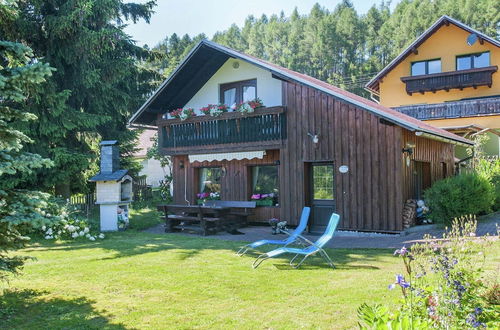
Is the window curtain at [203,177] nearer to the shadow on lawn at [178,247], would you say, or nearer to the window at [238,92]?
the window at [238,92]

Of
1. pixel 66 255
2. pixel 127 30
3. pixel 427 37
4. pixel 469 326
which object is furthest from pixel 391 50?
pixel 469 326

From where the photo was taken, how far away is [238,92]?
53.9 feet

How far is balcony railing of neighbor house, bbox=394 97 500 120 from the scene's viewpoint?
2070 centimetres

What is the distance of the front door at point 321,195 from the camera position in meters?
13.5

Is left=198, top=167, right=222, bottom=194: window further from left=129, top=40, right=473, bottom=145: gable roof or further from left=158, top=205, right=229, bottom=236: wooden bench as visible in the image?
left=129, top=40, right=473, bottom=145: gable roof

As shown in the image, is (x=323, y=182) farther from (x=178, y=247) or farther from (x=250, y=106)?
(x=178, y=247)

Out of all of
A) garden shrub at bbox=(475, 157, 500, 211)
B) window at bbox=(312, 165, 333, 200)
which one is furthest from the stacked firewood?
garden shrub at bbox=(475, 157, 500, 211)

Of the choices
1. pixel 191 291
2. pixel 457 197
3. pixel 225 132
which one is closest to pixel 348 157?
pixel 457 197

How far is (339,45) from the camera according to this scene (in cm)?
5488

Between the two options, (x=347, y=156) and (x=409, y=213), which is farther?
(x=347, y=156)

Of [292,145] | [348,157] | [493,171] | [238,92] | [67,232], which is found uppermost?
[238,92]

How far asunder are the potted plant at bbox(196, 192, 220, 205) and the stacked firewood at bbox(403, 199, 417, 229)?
269 inches

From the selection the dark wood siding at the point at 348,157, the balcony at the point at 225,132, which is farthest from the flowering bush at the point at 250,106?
the dark wood siding at the point at 348,157

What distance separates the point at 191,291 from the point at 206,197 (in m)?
10.2
